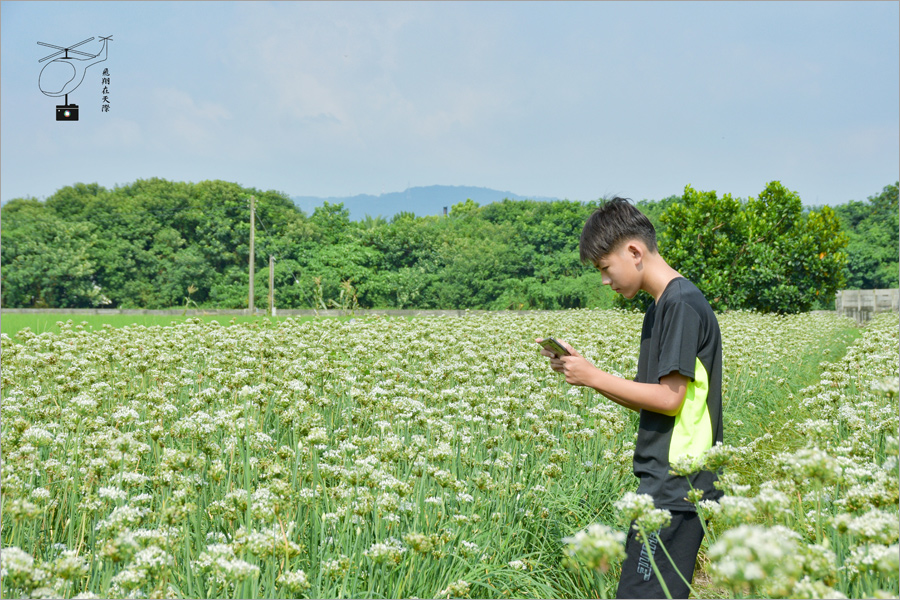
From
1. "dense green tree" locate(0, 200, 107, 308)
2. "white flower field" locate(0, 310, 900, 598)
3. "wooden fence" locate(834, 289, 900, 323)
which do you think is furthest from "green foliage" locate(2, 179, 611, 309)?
"white flower field" locate(0, 310, 900, 598)

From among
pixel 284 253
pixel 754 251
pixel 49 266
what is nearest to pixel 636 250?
pixel 754 251

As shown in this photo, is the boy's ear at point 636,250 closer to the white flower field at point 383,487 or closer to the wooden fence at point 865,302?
the white flower field at point 383,487

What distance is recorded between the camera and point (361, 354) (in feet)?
22.4

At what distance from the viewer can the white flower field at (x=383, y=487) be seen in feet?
6.59

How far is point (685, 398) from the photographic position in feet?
8.73

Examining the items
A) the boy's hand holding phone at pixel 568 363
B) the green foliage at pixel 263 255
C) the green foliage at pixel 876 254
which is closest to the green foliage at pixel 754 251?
the green foliage at pixel 263 255

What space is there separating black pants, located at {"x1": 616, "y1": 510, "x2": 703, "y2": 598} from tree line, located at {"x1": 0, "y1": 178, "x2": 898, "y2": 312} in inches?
1294

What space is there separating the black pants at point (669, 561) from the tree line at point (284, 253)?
108ft

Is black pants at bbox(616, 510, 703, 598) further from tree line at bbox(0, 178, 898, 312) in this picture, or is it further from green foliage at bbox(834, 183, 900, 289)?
green foliage at bbox(834, 183, 900, 289)

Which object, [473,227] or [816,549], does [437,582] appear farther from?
[473,227]

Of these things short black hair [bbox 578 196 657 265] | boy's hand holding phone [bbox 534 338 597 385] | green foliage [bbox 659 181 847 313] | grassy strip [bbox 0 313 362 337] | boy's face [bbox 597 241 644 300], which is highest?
green foliage [bbox 659 181 847 313]

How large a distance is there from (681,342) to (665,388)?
0.64 ft

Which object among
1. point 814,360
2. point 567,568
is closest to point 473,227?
point 814,360

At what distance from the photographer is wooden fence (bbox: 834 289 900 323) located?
24.0m
